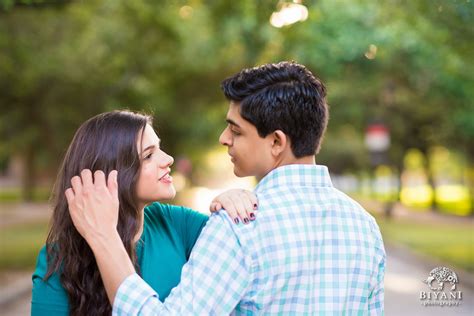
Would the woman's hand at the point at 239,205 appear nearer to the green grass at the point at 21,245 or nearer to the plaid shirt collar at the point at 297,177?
the plaid shirt collar at the point at 297,177

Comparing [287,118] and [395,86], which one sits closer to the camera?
[287,118]

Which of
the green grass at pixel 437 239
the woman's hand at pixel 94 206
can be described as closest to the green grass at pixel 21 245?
the green grass at pixel 437 239

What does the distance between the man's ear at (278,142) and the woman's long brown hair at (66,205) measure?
0.52m

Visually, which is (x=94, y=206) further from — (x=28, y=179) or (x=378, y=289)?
(x=28, y=179)

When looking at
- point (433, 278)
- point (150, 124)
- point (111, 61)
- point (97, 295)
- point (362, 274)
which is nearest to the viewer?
point (362, 274)

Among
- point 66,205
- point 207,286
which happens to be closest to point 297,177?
point 207,286

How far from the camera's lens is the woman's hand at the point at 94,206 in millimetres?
1994

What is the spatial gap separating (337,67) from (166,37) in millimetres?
6474

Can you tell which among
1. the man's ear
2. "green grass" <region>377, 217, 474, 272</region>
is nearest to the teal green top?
the man's ear

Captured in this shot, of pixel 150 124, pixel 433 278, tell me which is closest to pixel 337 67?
pixel 433 278

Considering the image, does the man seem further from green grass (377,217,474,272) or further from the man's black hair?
green grass (377,217,474,272)

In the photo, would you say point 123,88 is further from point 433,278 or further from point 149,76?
point 433,278

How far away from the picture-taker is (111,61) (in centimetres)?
1689

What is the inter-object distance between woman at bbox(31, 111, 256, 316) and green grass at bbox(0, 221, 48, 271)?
10186 millimetres
